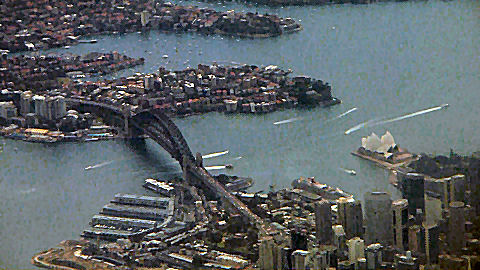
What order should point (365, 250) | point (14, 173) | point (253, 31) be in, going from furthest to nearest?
point (253, 31)
point (14, 173)
point (365, 250)

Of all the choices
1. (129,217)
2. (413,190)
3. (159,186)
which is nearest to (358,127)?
(159,186)

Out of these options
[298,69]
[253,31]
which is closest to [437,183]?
[298,69]

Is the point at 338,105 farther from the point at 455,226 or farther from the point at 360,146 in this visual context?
the point at 455,226

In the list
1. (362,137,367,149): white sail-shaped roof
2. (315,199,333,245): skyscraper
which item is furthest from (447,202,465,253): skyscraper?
(362,137,367,149): white sail-shaped roof

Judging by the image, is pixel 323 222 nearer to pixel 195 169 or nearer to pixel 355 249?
pixel 355 249

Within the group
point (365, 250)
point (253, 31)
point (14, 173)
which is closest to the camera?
point (365, 250)

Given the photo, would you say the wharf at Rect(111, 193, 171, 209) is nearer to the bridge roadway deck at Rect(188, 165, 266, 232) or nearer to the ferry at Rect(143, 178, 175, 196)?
the ferry at Rect(143, 178, 175, 196)

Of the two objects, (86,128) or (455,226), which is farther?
(86,128)

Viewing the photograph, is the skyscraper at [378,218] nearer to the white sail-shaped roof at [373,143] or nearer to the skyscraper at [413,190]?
the skyscraper at [413,190]
